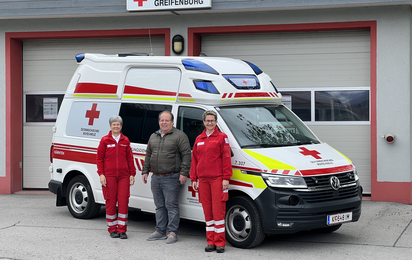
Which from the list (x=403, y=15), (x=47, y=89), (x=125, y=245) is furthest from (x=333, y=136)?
(x=47, y=89)

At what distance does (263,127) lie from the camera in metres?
7.54

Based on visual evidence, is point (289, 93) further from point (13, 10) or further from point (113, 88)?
point (13, 10)

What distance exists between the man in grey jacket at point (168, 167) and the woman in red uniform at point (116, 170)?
0.32 meters

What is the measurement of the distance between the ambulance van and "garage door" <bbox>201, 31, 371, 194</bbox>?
3.19m

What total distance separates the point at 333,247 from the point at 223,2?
552cm

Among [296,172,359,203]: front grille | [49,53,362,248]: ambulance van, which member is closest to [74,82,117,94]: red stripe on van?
[49,53,362,248]: ambulance van

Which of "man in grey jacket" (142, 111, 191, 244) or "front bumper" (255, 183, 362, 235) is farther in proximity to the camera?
"man in grey jacket" (142, 111, 191, 244)

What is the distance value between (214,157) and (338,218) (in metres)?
1.73

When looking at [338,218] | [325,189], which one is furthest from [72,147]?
[338,218]

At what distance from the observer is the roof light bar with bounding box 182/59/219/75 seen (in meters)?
7.71

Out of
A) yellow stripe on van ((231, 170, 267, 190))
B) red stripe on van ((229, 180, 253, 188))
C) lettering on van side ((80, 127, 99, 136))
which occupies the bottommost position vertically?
red stripe on van ((229, 180, 253, 188))

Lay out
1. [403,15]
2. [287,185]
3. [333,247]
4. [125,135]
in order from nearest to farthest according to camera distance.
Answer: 1. [287,185]
2. [333,247]
3. [125,135]
4. [403,15]

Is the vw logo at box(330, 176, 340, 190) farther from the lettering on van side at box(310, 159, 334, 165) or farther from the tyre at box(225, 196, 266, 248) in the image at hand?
the tyre at box(225, 196, 266, 248)

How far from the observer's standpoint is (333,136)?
11141 mm
